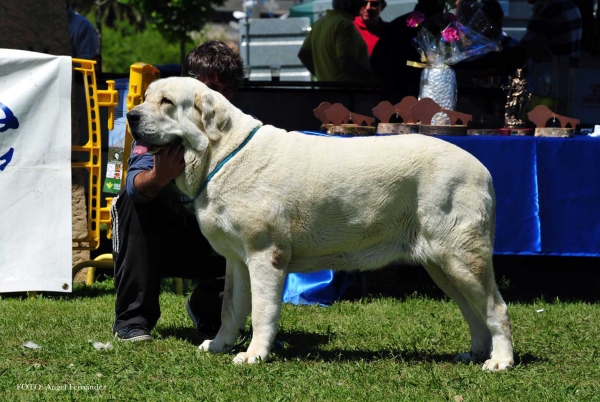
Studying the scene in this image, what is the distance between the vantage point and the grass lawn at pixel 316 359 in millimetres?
3756

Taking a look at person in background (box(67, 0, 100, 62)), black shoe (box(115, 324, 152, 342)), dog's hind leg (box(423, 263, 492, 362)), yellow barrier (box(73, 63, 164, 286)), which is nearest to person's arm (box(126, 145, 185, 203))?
black shoe (box(115, 324, 152, 342))

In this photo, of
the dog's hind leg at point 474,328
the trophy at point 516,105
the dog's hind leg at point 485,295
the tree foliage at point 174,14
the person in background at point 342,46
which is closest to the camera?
the dog's hind leg at point 485,295

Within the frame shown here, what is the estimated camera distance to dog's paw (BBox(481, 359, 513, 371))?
13.5ft

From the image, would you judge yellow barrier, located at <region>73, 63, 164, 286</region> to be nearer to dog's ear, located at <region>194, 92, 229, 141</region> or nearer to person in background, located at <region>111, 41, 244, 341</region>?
person in background, located at <region>111, 41, 244, 341</region>

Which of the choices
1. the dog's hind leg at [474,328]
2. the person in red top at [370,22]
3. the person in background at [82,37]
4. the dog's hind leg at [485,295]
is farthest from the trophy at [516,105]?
the person in background at [82,37]

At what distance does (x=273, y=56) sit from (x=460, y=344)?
38.2ft

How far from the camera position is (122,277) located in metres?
4.71

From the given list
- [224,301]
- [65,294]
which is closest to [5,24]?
[65,294]

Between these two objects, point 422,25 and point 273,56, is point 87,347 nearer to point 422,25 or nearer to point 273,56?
point 422,25

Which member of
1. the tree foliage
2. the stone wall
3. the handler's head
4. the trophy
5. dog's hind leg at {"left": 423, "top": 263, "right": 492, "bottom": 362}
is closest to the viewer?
dog's hind leg at {"left": 423, "top": 263, "right": 492, "bottom": 362}

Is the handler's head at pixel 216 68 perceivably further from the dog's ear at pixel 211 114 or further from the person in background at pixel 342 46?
the person in background at pixel 342 46

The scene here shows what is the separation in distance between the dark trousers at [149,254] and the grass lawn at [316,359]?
8.5 inches

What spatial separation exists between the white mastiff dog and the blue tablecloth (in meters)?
1.62

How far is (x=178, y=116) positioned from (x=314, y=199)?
730 mm
